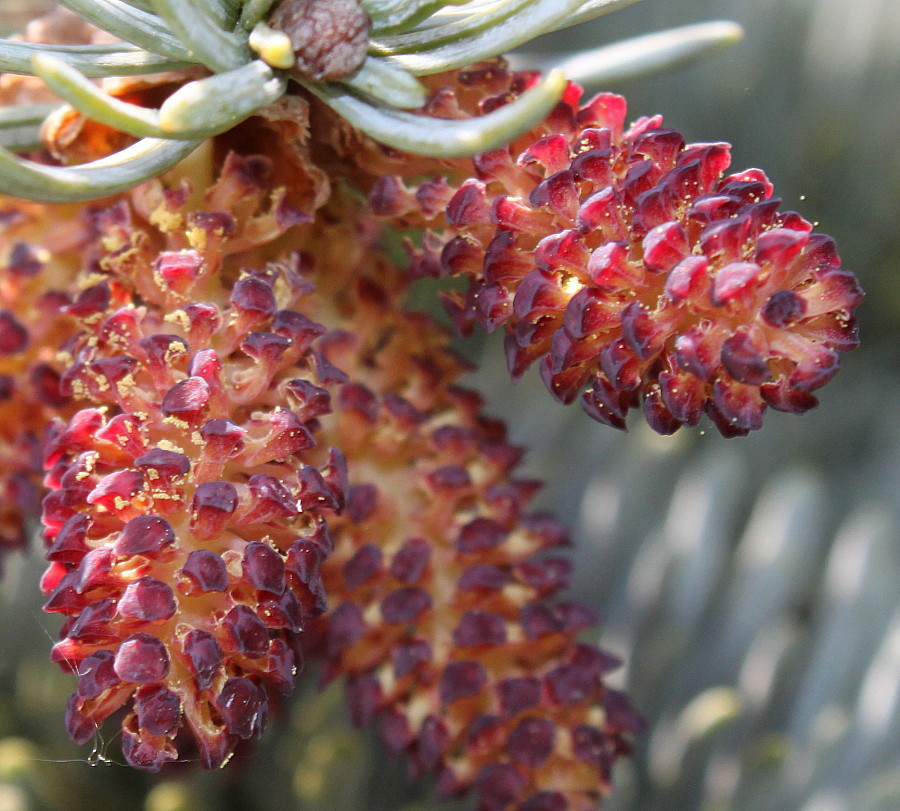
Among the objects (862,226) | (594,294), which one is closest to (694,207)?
(594,294)

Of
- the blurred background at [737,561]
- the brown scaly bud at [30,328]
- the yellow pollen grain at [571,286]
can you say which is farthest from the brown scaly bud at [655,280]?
the blurred background at [737,561]

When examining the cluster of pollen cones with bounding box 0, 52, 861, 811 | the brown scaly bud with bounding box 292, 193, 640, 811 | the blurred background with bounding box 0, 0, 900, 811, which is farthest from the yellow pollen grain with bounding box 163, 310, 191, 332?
the blurred background with bounding box 0, 0, 900, 811

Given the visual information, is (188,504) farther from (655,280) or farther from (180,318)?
(655,280)

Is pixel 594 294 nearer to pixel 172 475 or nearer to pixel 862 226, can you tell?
pixel 172 475

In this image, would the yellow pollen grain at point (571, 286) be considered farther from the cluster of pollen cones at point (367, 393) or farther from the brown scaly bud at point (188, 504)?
the brown scaly bud at point (188, 504)

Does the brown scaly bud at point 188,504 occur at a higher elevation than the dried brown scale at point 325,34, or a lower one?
lower

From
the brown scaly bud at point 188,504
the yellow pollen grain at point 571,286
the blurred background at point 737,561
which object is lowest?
the blurred background at point 737,561

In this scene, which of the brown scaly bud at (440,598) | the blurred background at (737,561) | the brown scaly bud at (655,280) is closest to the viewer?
the brown scaly bud at (655,280)
